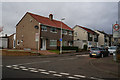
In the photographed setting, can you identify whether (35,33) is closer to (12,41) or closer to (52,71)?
(12,41)

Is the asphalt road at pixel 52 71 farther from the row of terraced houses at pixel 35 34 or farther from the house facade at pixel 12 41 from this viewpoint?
the house facade at pixel 12 41

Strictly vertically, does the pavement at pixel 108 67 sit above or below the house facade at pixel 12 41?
below

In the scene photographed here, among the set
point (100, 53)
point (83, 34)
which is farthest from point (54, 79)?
point (83, 34)

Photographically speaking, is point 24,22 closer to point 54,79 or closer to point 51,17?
point 51,17

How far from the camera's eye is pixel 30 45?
26.1 m

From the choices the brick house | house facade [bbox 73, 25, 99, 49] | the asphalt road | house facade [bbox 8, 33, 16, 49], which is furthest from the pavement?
house facade [bbox 73, 25, 99, 49]

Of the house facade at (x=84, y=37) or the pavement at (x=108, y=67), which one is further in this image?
the house facade at (x=84, y=37)

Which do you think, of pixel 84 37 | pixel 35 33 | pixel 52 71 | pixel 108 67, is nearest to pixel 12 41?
pixel 35 33

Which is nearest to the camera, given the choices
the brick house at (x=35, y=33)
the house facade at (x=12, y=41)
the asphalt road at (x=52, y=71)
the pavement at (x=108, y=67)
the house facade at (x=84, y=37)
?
the asphalt road at (x=52, y=71)

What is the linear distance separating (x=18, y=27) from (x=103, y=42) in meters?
40.7

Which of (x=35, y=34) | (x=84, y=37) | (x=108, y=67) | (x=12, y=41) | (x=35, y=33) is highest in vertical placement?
(x=84, y=37)

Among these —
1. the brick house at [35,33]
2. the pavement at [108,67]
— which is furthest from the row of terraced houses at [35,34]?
the pavement at [108,67]

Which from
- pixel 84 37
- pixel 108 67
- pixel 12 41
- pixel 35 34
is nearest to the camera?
pixel 108 67

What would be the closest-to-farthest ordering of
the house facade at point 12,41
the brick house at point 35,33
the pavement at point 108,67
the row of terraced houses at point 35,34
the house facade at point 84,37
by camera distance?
1. the pavement at point 108,67
2. the brick house at point 35,33
3. the row of terraced houses at point 35,34
4. the house facade at point 12,41
5. the house facade at point 84,37
